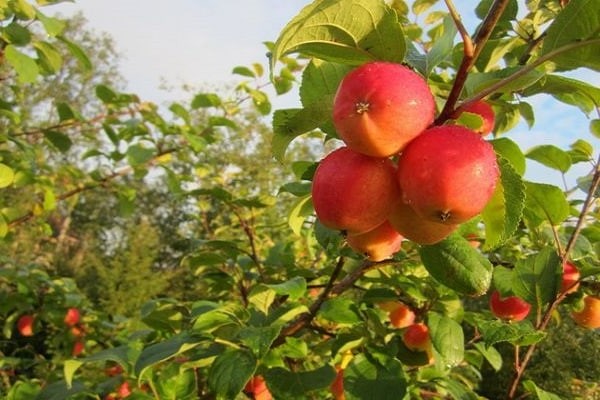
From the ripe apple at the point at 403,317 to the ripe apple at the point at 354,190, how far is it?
40.9 inches

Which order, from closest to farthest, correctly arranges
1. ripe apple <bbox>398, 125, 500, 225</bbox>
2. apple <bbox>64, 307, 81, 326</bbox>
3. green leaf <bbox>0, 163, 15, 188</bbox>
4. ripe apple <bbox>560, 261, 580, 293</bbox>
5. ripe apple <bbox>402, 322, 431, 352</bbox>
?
1. ripe apple <bbox>398, 125, 500, 225</bbox>
2. ripe apple <bbox>560, 261, 580, 293</bbox>
3. ripe apple <bbox>402, 322, 431, 352</bbox>
4. green leaf <bbox>0, 163, 15, 188</bbox>
5. apple <bbox>64, 307, 81, 326</bbox>

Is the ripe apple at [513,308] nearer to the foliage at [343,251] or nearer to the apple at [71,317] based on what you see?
the foliage at [343,251]

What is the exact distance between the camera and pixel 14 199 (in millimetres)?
11578

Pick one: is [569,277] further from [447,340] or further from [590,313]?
[447,340]

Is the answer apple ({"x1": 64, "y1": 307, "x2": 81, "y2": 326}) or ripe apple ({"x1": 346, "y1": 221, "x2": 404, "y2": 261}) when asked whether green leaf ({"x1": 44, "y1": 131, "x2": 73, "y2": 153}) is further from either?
ripe apple ({"x1": 346, "y1": 221, "x2": 404, "y2": 261})

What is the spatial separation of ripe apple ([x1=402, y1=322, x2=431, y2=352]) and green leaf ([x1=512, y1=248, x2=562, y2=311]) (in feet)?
1.30

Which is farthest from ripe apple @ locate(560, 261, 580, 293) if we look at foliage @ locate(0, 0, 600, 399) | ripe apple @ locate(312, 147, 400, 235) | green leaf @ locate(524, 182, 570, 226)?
ripe apple @ locate(312, 147, 400, 235)

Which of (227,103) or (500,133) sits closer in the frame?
(500,133)

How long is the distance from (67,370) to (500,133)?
1054mm

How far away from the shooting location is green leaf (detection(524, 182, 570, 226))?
78 centimetres

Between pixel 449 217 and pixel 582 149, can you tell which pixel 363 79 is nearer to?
pixel 449 217

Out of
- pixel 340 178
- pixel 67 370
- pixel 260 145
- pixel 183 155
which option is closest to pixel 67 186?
pixel 183 155

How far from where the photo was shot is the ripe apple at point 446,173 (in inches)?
18.9

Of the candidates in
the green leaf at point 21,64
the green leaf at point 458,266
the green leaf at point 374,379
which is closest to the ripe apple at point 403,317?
the green leaf at point 374,379
